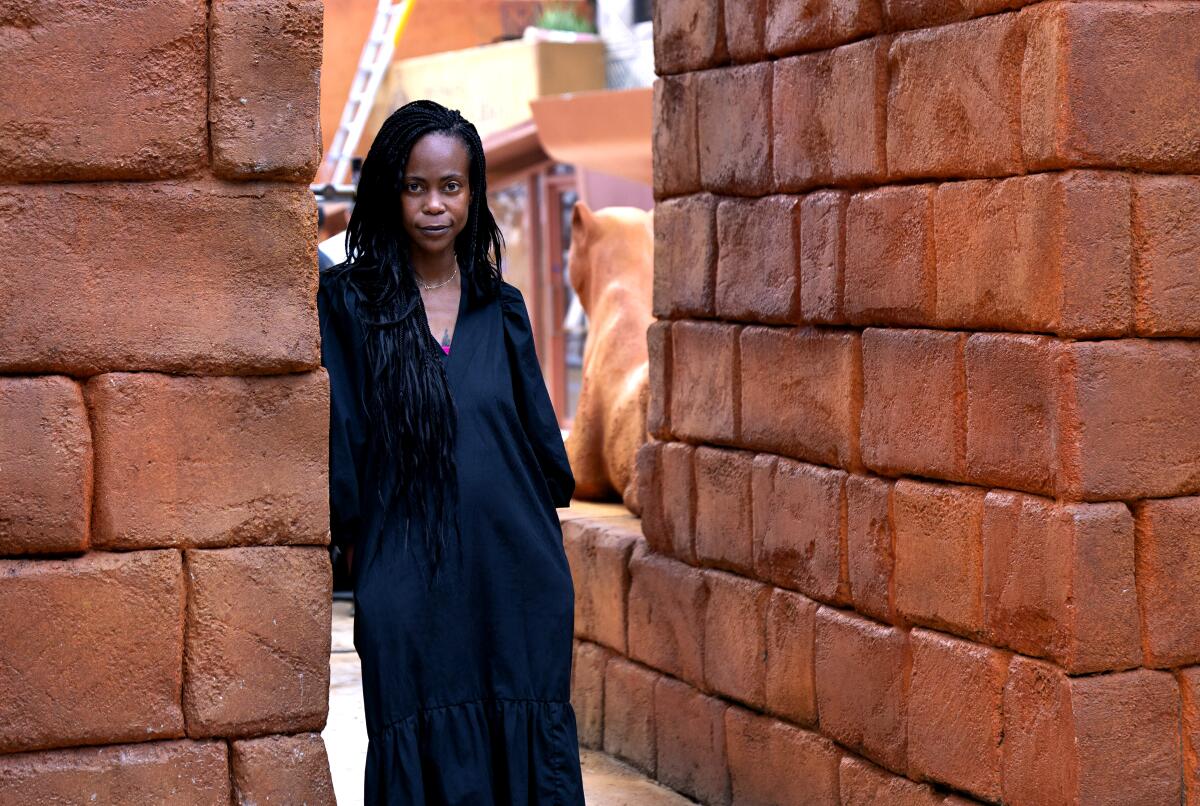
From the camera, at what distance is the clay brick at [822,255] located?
559 centimetres

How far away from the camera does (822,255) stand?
18.7 feet

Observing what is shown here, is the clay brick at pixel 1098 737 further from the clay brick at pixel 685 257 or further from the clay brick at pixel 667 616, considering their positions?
the clay brick at pixel 685 257

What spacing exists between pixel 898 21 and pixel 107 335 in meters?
2.43

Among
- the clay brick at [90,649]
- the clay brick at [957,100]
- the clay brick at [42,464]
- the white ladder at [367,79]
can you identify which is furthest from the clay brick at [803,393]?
the white ladder at [367,79]

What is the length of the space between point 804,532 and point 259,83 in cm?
245

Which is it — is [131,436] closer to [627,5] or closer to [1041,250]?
[1041,250]

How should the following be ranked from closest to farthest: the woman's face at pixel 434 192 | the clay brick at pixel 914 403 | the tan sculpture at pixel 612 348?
the woman's face at pixel 434 192 → the clay brick at pixel 914 403 → the tan sculpture at pixel 612 348

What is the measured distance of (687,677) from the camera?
662 centimetres

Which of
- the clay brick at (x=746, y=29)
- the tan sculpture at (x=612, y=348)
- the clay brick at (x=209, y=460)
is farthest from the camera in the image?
the tan sculpture at (x=612, y=348)

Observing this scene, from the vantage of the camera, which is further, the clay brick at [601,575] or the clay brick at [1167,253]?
the clay brick at [601,575]

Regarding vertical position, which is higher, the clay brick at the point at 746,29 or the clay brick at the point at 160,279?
the clay brick at the point at 746,29

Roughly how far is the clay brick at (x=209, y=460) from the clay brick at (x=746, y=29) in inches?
92.3

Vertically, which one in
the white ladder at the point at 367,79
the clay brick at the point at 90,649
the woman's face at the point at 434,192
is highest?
the white ladder at the point at 367,79

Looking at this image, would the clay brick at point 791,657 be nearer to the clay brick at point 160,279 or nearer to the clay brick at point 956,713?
the clay brick at point 956,713
